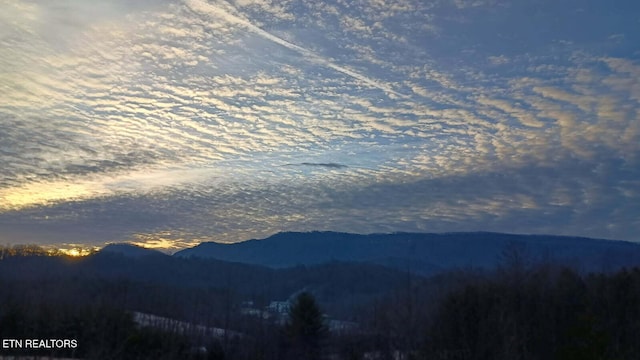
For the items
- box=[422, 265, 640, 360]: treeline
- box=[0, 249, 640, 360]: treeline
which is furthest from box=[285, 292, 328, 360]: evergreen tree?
box=[422, 265, 640, 360]: treeline

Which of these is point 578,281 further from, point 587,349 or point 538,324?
point 587,349

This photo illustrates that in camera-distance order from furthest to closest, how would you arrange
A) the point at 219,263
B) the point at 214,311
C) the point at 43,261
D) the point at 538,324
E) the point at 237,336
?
the point at 219,263, the point at 43,261, the point at 214,311, the point at 237,336, the point at 538,324

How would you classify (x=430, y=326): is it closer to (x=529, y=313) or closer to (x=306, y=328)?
(x=529, y=313)

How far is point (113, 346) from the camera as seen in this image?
4466cm

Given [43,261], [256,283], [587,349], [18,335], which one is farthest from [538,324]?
[256,283]

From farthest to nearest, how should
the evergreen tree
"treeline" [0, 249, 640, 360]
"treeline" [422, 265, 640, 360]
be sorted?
the evergreen tree < "treeline" [422, 265, 640, 360] < "treeline" [0, 249, 640, 360]

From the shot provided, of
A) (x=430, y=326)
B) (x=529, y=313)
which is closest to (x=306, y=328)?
(x=430, y=326)

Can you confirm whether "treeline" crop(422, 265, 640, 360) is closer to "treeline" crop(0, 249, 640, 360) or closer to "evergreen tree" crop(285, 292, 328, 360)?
"treeline" crop(0, 249, 640, 360)

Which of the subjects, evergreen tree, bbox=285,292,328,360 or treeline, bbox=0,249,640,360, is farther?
evergreen tree, bbox=285,292,328,360

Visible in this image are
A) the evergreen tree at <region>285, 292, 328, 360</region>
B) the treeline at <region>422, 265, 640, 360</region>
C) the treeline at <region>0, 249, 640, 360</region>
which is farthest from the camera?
the evergreen tree at <region>285, 292, 328, 360</region>

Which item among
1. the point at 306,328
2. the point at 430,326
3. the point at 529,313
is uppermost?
the point at 529,313

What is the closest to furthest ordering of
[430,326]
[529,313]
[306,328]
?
[529,313] → [430,326] → [306,328]

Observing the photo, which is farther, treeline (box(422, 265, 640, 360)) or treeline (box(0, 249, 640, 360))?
treeline (box(422, 265, 640, 360))

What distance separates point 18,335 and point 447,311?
3144cm
